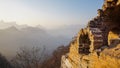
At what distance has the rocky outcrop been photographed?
10555 millimetres

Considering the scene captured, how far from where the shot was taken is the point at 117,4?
562 inches

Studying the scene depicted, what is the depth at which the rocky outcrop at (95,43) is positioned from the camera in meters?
10.6

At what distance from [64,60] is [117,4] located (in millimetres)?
5336

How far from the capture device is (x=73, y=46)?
15867mm

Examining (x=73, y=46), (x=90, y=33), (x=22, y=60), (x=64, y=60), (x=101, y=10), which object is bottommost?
(x=22, y=60)

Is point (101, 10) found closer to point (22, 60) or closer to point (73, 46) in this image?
point (73, 46)

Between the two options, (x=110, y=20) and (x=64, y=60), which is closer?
(x=110, y=20)

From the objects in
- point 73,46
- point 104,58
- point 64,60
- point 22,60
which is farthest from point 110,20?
point 22,60

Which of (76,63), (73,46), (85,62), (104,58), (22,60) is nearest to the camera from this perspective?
(104,58)

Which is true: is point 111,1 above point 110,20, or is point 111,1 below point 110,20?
above

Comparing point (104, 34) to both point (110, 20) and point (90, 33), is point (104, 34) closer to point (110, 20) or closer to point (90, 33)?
point (90, 33)

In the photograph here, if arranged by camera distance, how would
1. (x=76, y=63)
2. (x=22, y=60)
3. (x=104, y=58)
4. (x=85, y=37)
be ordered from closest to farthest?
(x=104, y=58)
(x=76, y=63)
(x=85, y=37)
(x=22, y=60)

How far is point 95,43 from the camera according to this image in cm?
1266

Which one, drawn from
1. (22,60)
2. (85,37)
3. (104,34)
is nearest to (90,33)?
(104,34)
